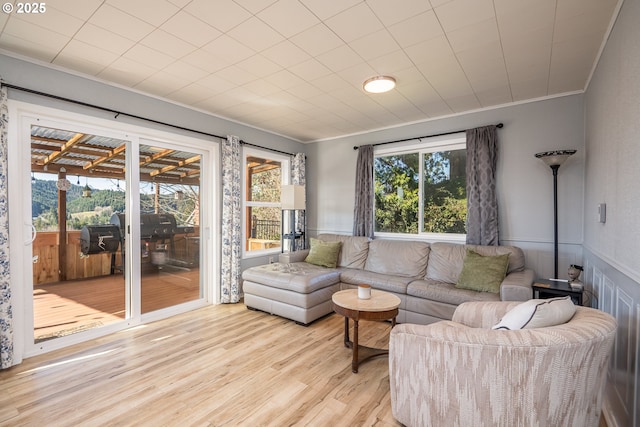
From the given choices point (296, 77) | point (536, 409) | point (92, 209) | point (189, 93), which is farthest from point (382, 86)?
point (92, 209)

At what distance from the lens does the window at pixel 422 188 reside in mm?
3926

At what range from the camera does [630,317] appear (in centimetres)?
158

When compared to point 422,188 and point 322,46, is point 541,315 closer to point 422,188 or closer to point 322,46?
point 322,46

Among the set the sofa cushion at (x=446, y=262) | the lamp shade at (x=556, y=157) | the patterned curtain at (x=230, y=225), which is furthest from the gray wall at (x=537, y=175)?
the patterned curtain at (x=230, y=225)

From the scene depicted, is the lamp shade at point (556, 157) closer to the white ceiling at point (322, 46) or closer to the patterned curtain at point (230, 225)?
the white ceiling at point (322, 46)

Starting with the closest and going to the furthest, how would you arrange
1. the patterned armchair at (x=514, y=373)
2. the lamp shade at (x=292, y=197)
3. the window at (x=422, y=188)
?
the patterned armchair at (x=514, y=373) → the window at (x=422, y=188) → the lamp shade at (x=292, y=197)

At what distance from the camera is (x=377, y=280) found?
3523mm

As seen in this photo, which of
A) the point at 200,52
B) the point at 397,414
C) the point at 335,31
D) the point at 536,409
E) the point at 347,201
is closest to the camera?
the point at 536,409

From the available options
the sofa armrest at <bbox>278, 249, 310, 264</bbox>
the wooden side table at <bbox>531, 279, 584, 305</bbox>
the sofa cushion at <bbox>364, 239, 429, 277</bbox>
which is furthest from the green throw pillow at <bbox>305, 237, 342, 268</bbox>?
the wooden side table at <bbox>531, 279, 584, 305</bbox>

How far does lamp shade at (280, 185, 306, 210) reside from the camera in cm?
439

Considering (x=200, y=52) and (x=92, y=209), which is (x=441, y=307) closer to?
(x=200, y=52)

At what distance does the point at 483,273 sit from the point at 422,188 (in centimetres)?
156

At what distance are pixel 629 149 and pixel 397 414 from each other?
6.61ft

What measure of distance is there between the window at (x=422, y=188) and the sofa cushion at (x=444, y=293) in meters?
1.06
